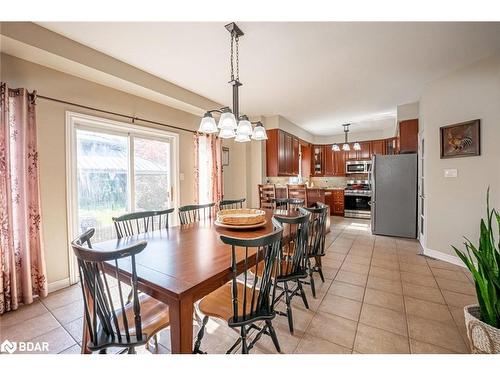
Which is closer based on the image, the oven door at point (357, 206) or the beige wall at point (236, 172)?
the beige wall at point (236, 172)

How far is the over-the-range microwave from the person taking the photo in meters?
6.60

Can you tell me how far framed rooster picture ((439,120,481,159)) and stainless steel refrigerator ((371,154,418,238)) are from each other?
1.01 meters

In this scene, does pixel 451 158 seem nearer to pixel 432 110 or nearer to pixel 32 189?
pixel 432 110

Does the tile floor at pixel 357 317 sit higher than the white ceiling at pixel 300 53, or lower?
lower

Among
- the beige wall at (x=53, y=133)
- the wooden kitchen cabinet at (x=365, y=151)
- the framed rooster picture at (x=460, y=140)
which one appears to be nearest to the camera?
the beige wall at (x=53, y=133)

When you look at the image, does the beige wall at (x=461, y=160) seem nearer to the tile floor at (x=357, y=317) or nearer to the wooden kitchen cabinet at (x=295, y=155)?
the tile floor at (x=357, y=317)

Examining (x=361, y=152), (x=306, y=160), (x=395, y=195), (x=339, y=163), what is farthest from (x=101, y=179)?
(x=361, y=152)

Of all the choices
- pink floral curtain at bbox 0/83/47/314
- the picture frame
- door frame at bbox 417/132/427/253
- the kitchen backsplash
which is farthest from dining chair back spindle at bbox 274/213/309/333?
the kitchen backsplash

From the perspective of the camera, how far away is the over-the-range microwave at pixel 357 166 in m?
6.60

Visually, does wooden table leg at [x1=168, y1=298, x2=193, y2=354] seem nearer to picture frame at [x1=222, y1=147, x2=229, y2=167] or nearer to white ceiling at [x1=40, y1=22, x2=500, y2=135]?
white ceiling at [x1=40, y1=22, x2=500, y2=135]

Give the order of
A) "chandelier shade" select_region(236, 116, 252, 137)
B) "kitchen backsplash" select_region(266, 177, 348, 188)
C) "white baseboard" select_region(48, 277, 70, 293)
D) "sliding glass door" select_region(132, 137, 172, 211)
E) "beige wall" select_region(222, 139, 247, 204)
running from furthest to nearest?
"kitchen backsplash" select_region(266, 177, 348, 188), "beige wall" select_region(222, 139, 247, 204), "sliding glass door" select_region(132, 137, 172, 211), "white baseboard" select_region(48, 277, 70, 293), "chandelier shade" select_region(236, 116, 252, 137)

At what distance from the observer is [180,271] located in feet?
4.03

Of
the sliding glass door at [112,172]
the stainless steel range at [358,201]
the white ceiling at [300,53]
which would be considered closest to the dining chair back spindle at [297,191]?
the white ceiling at [300,53]
